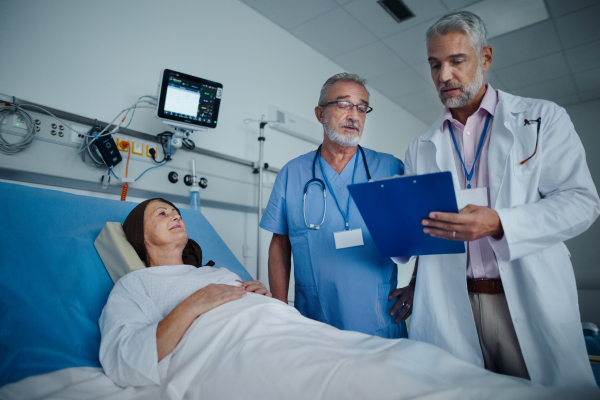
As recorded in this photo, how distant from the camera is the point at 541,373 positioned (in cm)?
103

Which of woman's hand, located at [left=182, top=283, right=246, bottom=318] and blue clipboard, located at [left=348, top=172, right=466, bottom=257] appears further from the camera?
woman's hand, located at [left=182, top=283, right=246, bottom=318]

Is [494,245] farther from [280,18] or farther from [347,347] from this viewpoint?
[280,18]

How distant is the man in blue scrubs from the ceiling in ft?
5.26

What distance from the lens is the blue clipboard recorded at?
2.92 feet

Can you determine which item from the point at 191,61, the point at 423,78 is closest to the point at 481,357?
the point at 191,61

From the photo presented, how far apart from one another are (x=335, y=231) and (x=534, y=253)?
710 mm

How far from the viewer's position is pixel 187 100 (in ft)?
6.54

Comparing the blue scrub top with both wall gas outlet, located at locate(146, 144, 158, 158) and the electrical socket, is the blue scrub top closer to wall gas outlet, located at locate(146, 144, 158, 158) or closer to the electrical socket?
wall gas outlet, located at locate(146, 144, 158, 158)

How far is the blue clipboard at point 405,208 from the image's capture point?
0.89 meters

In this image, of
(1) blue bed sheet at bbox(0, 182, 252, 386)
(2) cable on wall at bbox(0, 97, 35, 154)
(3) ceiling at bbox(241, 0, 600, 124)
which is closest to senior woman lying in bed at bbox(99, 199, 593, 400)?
(1) blue bed sheet at bbox(0, 182, 252, 386)

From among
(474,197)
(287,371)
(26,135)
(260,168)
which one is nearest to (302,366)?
(287,371)

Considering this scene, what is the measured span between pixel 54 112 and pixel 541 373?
2.11m

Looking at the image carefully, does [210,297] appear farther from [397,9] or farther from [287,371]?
[397,9]

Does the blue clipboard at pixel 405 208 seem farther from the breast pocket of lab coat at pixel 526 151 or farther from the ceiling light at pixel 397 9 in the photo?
the ceiling light at pixel 397 9
